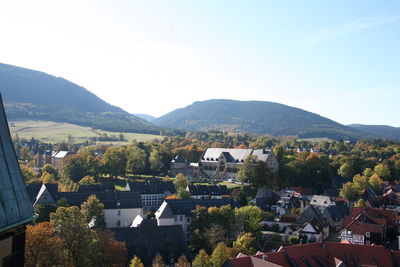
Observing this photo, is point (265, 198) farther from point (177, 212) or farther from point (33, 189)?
point (33, 189)

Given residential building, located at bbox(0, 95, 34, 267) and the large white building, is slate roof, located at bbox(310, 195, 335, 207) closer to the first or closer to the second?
the large white building

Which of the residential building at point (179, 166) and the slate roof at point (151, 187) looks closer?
the slate roof at point (151, 187)

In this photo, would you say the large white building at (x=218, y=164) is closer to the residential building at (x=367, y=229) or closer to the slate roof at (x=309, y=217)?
the slate roof at (x=309, y=217)

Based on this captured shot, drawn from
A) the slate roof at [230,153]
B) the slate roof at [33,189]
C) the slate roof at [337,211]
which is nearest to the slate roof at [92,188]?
the slate roof at [33,189]

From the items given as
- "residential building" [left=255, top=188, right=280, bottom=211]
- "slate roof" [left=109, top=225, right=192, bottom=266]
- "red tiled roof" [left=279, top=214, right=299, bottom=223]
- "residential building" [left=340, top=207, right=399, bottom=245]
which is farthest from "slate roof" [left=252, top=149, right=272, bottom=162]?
Answer: "slate roof" [left=109, top=225, right=192, bottom=266]

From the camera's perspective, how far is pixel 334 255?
38938 millimetres

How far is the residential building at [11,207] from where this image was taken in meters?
9.14

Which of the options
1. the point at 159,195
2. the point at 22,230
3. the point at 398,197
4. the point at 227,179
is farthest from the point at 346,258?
the point at 227,179

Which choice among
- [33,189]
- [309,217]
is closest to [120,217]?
[33,189]

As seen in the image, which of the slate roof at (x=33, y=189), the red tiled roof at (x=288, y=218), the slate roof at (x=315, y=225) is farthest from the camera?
the slate roof at (x=33, y=189)

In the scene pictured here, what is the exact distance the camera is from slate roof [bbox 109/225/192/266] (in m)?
43.8

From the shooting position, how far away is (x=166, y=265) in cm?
4369

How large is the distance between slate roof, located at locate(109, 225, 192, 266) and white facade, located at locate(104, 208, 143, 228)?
46.8 feet

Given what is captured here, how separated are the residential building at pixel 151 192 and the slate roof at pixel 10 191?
63489 mm
